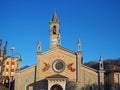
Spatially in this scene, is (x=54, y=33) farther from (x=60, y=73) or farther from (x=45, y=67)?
(x=60, y=73)

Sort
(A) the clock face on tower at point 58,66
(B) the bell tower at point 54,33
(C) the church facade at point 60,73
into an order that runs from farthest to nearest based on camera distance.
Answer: (B) the bell tower at point 54,33 < (A) the clock face on tower at point 58,66 < (C) the church facade at point 60,73

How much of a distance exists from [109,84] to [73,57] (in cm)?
943

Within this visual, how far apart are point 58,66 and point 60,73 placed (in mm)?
1425

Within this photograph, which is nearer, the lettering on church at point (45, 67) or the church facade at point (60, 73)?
the church facade at point (60, 73)

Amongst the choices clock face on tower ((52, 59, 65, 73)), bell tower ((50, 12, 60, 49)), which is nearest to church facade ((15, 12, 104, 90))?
clock face on tower ((52, 59, 65, 73))

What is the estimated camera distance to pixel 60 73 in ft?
158

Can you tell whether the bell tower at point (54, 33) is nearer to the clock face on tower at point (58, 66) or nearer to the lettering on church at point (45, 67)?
the clock face on tower at point (58, 66)

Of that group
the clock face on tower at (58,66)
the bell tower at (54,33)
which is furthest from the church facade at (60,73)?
the bell tower at (54,33)

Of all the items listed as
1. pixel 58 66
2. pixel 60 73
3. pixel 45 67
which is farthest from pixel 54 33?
pixel 60 73

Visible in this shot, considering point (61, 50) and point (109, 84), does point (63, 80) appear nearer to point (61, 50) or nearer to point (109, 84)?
point (61, 50)

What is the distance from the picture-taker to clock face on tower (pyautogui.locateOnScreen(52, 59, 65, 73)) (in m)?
48.5

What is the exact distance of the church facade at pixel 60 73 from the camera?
47.4 metres

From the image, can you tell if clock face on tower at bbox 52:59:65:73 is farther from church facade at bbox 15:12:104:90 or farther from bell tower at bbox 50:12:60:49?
bell tower at bbox 50:12:60:49

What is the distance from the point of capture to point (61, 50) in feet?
162
